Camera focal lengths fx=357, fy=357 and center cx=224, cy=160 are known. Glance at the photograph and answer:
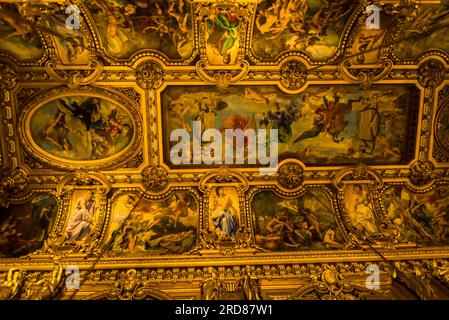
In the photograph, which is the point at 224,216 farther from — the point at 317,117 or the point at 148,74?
the point at 148,74

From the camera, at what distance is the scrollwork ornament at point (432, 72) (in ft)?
29.1

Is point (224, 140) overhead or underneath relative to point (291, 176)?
overhead

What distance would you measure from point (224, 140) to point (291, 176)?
78.0 inches

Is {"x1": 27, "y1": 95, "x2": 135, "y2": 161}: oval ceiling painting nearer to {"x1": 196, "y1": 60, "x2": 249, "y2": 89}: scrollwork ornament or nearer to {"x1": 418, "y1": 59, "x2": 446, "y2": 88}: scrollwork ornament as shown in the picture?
{"x1": 196, "y1": 60, "x2": 249, "y2": 89}: scrollwork ornament

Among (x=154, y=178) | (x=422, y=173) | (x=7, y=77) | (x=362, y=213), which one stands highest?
(x=7, y=77)

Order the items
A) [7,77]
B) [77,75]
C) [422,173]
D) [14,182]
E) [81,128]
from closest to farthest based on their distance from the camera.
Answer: [7,77]
[77,75]
[14,182]
[81,128]
[422,173]

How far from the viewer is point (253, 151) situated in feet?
31.0

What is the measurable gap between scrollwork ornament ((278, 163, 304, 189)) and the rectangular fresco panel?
0.30 meters

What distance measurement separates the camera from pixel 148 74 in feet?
28.6

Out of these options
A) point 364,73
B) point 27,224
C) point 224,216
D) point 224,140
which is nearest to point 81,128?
point 27,224

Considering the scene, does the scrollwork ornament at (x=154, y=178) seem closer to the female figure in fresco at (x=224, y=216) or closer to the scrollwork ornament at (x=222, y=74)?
the female figure in fresco at (x=224, y=216)

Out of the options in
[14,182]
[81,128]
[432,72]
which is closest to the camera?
[14,182]

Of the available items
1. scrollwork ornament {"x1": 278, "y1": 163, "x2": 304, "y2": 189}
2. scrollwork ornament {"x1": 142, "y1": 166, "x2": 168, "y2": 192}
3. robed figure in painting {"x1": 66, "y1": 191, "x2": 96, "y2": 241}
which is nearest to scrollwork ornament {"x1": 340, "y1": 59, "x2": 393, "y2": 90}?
scrollwork ornament {"x1": 278, "y1": 163, "x2": 304, "y2": 189}

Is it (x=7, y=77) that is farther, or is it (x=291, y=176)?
(x=291, y=176)
